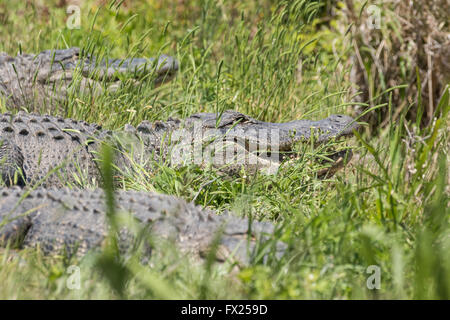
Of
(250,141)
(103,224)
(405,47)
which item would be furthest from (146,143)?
(405,47)

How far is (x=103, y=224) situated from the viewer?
245 cm

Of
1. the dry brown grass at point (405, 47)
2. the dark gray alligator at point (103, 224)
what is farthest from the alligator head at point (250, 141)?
the dry brown grass at point (405, 47)

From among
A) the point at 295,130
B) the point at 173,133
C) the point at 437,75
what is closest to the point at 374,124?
the point at 437,75

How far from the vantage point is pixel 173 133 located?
3.78 metres

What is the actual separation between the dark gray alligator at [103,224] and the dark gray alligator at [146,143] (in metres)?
0.82

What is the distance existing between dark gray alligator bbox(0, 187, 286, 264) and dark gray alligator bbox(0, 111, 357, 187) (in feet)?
2.68

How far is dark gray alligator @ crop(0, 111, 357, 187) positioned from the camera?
11.4ft

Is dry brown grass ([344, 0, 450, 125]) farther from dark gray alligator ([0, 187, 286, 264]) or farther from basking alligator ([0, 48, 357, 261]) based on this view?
dark gray alligator ([0, 187, 286, 264])

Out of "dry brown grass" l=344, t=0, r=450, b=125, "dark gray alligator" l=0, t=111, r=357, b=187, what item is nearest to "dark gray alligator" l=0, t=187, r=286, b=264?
"dark gray alligator" l=0, t=111, r=357, b=187

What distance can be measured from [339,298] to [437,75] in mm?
4346

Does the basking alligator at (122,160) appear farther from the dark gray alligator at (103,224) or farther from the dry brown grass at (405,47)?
the dry brown grass at (405,47)

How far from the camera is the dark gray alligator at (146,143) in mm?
3461

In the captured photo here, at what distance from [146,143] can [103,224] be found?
1332 mm

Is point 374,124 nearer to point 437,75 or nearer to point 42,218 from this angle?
point 437,75
